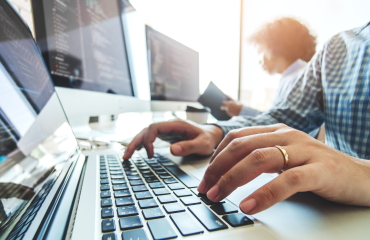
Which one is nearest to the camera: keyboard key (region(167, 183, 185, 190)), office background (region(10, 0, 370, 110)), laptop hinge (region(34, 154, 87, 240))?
laptop hinge (region(34, 154, 87, 240))

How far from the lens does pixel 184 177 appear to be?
27 cm

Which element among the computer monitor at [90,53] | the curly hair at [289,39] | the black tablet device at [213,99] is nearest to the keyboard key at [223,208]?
the computer monitor at [90,53]

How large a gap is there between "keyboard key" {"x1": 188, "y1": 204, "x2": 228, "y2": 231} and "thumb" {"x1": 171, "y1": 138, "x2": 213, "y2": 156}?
0.64 ft

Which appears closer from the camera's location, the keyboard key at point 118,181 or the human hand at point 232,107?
the keyboard key at point 118,181

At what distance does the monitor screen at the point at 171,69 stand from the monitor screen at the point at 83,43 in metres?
0.20

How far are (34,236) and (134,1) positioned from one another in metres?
2.09

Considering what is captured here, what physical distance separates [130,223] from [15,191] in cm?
10

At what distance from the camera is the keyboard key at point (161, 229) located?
0.42 feet

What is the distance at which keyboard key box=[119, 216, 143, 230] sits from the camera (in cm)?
14

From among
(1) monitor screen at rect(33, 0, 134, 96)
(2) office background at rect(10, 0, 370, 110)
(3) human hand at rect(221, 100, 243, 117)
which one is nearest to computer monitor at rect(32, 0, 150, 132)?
(1) monitor screen at rect(33, 0, 134, 96)

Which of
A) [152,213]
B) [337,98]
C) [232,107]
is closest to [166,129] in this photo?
[152,213]

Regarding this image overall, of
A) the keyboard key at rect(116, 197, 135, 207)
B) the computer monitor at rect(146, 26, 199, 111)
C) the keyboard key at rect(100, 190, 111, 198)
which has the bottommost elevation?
the keyboard key at rect(100, 190, 111, 198)

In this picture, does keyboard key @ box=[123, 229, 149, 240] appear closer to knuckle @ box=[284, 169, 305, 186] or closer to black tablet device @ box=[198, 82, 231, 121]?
knuckle @ box=[284, 169, 305, 186]

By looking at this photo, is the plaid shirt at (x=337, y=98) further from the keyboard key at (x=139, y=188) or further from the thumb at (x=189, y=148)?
the keyboard key at (x=139, y=188)
